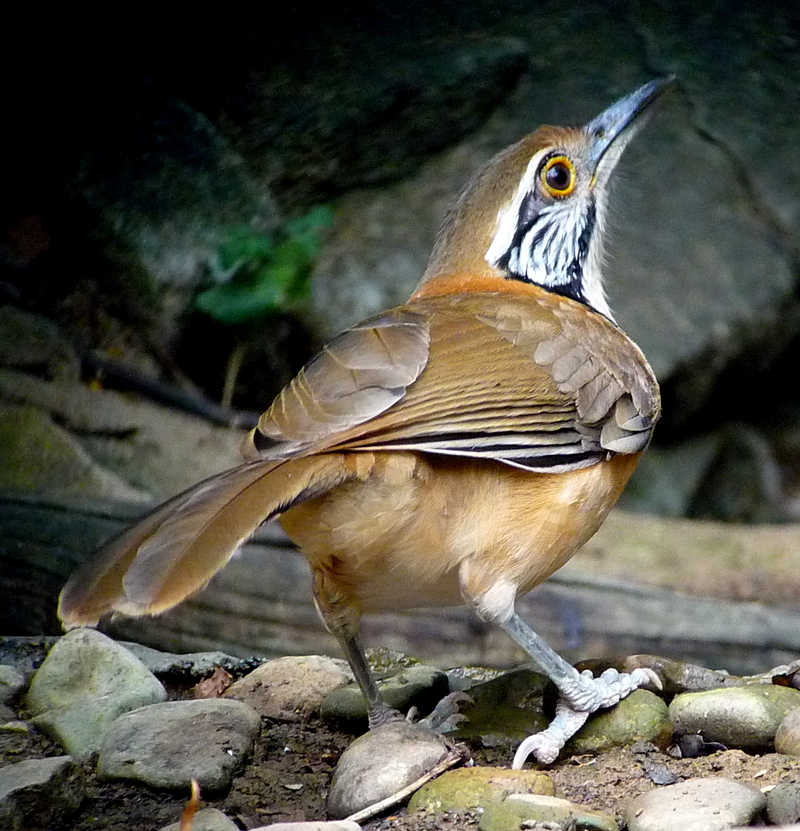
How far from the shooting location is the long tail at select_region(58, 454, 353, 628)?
2.38m

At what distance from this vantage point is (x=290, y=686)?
3477mm

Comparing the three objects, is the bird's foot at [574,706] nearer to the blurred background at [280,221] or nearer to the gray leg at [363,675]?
the gray leg at [363,675]

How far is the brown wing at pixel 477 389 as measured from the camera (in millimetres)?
2676

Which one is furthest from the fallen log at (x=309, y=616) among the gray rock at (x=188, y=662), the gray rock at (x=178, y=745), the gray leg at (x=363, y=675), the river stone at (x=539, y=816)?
the river stone at (x=539, y=816)

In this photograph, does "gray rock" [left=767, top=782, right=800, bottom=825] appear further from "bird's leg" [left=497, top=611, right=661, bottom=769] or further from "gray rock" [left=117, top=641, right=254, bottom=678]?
"gray rock" [left=117, top=641, right=254, bottom=678]

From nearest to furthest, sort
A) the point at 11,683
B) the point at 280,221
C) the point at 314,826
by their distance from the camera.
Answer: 1. the point at 314,826
2. the point at 11,683
3. the point at 280,221

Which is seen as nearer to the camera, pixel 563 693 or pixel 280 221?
pixel 563 693

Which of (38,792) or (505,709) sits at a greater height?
(38,792)

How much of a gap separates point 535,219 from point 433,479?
131 cm

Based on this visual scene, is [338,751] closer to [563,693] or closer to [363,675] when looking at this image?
[363,675]

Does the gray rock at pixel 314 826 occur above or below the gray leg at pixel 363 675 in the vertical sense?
above

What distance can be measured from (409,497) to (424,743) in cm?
60

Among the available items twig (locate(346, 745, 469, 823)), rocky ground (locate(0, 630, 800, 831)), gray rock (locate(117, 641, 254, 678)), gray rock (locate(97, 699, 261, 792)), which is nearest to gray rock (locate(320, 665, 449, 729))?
rocky ground (locate(0, 630, 800, 831))

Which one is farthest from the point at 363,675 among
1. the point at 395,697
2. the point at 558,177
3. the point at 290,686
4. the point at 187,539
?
the point at 558,177
